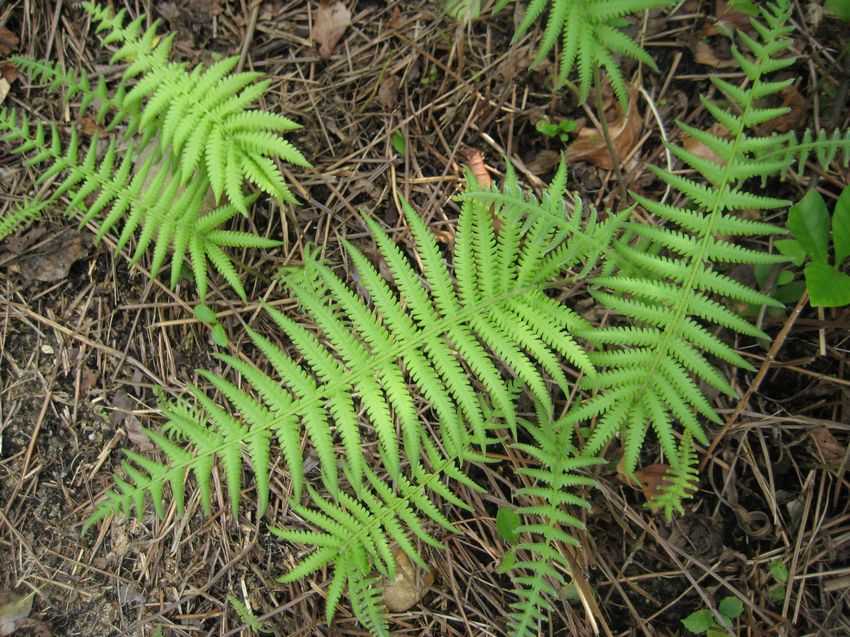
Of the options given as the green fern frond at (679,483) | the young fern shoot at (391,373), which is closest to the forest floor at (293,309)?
the green fern frond at (679,483)

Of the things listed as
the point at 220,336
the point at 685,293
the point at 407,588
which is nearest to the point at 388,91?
the point at 220,336

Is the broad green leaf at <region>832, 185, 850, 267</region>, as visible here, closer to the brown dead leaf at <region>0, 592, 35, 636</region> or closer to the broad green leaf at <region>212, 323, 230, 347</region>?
the broad green leaf at <region>212, 323, 230, 347</region>

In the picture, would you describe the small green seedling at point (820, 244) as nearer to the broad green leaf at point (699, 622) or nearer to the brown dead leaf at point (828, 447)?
the brown dead leaf at point (828, 447)

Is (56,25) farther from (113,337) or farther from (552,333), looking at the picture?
(552,333)

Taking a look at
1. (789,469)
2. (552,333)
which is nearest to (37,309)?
(552,333)

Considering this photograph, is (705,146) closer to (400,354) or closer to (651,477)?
(651,477)

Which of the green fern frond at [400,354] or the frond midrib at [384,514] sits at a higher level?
the green fern frond at [400,354]
